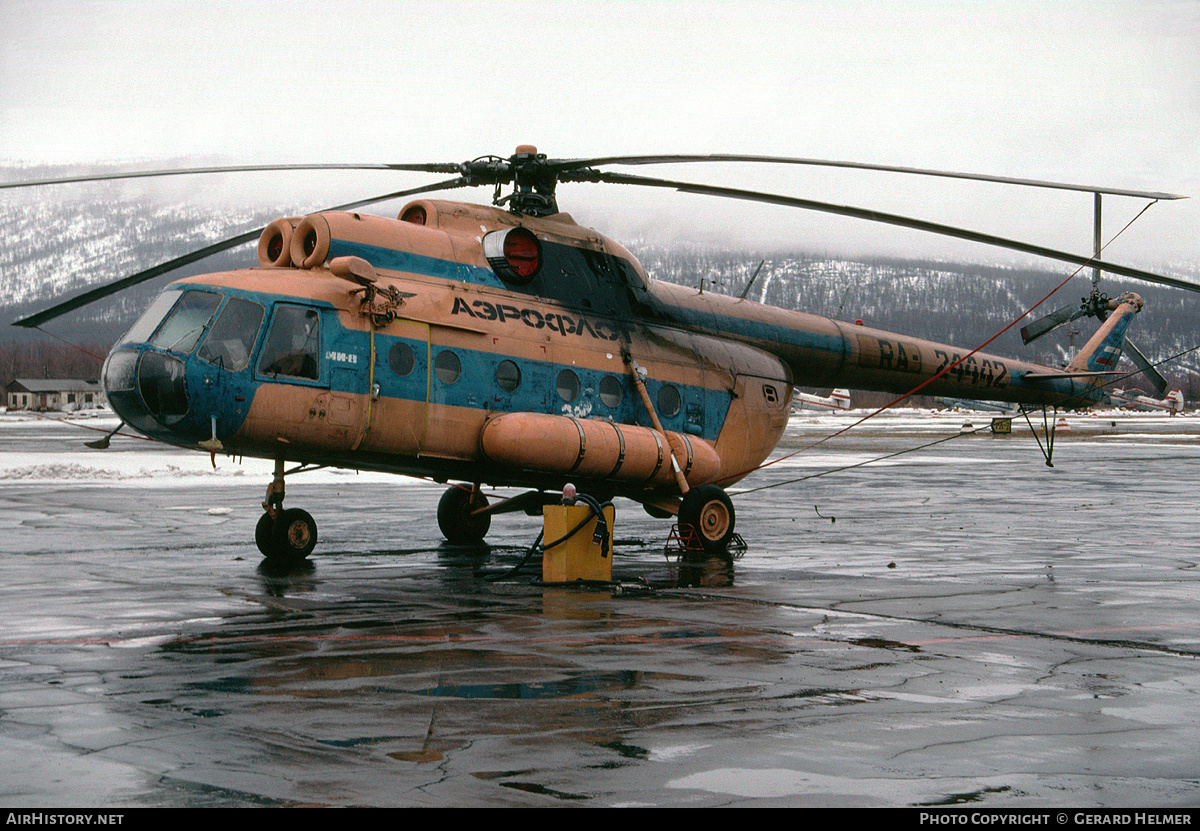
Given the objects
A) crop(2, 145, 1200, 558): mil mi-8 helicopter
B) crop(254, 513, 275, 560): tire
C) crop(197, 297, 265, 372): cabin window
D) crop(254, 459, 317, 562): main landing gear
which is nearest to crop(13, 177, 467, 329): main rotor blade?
crop(2, 145, 1200, 558): mil mi-8 helicopter

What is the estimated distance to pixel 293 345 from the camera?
493 inches

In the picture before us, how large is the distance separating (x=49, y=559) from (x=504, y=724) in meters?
10.2

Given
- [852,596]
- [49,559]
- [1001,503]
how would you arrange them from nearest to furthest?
[852,596] < [49,559] < [1001,503]

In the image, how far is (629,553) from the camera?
16.4 m

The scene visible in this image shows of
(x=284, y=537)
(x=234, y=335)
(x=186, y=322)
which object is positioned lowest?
(x=284, y=537)

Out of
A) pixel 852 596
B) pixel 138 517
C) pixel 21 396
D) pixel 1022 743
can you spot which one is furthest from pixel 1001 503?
pixel 21 396

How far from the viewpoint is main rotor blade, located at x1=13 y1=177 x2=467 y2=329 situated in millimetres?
11805

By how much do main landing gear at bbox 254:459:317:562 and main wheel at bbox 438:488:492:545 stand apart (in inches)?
130

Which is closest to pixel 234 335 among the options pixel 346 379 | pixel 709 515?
pixel 346 379

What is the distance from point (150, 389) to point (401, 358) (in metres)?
2.88

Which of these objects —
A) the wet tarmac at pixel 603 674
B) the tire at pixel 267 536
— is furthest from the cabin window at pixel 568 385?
the tire at pixel 267 536

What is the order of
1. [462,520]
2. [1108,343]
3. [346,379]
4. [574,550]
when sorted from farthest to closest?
[1108,343], [462,520], [574,550], [346,379]

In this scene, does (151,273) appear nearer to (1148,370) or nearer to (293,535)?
(293,535)
